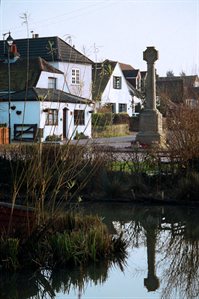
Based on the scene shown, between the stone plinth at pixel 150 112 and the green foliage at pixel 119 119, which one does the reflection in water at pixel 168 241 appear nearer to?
the stone plinth at pixel 150 112

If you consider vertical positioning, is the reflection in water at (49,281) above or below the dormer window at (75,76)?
below

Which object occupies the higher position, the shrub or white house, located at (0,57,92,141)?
white house, located at (0,57,92,141)

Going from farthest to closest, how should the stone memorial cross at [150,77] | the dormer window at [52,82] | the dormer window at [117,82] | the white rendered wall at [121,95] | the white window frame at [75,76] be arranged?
the dormer window at [117,82] → the white rendered wall at [121,95] → the white window frame at [75,76] → the dormer window at [52,82] → the stone memorial cross at [150,77]

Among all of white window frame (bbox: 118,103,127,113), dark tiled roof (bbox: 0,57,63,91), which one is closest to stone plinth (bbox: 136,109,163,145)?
dark tiled roof (bbox: 0,57,63,91)

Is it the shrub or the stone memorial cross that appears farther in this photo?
the stone memorial cross

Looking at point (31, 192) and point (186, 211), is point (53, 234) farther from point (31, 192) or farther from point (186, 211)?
point (186, 211)

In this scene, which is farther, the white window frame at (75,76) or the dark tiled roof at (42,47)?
the white window frame at (75,76)

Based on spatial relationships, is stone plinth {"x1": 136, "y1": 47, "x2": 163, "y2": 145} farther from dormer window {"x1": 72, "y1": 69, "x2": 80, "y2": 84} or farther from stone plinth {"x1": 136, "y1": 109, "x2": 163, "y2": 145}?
dormer window {"x1": 72, "y1": 69, "x2": 80, "y2": 84}

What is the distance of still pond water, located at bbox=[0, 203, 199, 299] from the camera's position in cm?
870

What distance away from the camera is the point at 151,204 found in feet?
53.0

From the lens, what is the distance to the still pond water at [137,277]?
870 cm

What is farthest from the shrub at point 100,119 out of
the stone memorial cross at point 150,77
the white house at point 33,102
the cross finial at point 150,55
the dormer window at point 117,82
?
the dormer window at point 117,82

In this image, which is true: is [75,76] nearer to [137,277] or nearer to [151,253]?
[151,253]

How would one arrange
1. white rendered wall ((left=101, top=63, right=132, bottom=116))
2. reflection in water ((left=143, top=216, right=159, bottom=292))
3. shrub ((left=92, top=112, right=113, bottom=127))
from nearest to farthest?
reflection in water ((left=143, top=216, right=159, bottom=292))
shrub ((left=92, top=112, right=113, bottom=127))
white rendered wall ((left=101, top=63, right=132, bottom=116))
